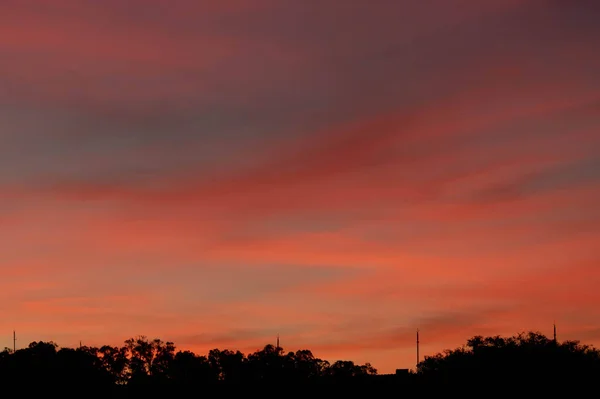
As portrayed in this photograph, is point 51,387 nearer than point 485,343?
Yes

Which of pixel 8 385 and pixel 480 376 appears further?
pixel 8 385

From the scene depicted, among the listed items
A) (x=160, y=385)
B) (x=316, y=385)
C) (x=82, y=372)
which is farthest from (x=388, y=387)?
(x=82, y=372)

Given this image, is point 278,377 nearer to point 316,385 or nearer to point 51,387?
point 316,385

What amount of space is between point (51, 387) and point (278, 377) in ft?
169

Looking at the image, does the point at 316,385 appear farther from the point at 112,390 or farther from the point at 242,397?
the point at 112,390

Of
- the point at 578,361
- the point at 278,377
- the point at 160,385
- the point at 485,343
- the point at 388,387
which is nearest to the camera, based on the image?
the point at 578,361

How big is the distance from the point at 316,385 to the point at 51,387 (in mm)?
A: 41012

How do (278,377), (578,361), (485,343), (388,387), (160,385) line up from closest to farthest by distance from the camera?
(578,361) → (388,387) → (160,385) → (485,343) → (278,377)

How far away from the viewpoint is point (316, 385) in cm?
16550

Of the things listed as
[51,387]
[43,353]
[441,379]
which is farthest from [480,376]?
[43,353]

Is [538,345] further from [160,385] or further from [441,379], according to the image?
[160,385]

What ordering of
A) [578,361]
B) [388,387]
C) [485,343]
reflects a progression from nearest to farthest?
[578,361], [388,387], [485,343]

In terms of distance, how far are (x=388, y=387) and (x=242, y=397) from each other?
2348 centimetres

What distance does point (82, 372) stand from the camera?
17062cm
